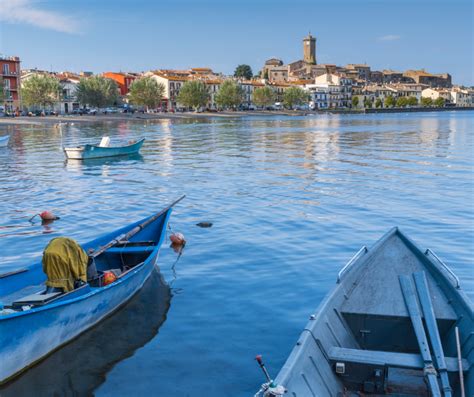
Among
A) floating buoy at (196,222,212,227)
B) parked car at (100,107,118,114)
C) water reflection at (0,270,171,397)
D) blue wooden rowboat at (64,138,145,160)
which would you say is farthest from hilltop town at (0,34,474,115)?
water reflection at (0,270,171,397)

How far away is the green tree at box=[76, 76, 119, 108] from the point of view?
109 meters

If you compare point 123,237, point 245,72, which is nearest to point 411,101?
Answer: point 245,72

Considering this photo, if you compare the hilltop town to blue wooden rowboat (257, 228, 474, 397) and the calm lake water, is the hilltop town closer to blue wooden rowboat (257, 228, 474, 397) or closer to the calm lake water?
the calm lake water

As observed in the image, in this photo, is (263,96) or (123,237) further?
(263,96)

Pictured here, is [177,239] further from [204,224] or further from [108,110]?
[108,110]

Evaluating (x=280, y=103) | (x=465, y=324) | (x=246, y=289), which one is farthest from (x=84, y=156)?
(x=280, y=103)

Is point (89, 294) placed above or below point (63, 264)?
below

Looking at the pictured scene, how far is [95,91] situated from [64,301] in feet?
350

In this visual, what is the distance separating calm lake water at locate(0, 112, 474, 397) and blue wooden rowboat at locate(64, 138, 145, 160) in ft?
3.39

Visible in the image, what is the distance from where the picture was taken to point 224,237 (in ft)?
52.1

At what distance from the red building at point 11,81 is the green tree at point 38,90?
4.89ft

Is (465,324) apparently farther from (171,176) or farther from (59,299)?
(171,176)

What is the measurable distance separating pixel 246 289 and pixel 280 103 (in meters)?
157

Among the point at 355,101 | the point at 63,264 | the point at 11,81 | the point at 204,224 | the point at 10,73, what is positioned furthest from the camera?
the point at 355,101
